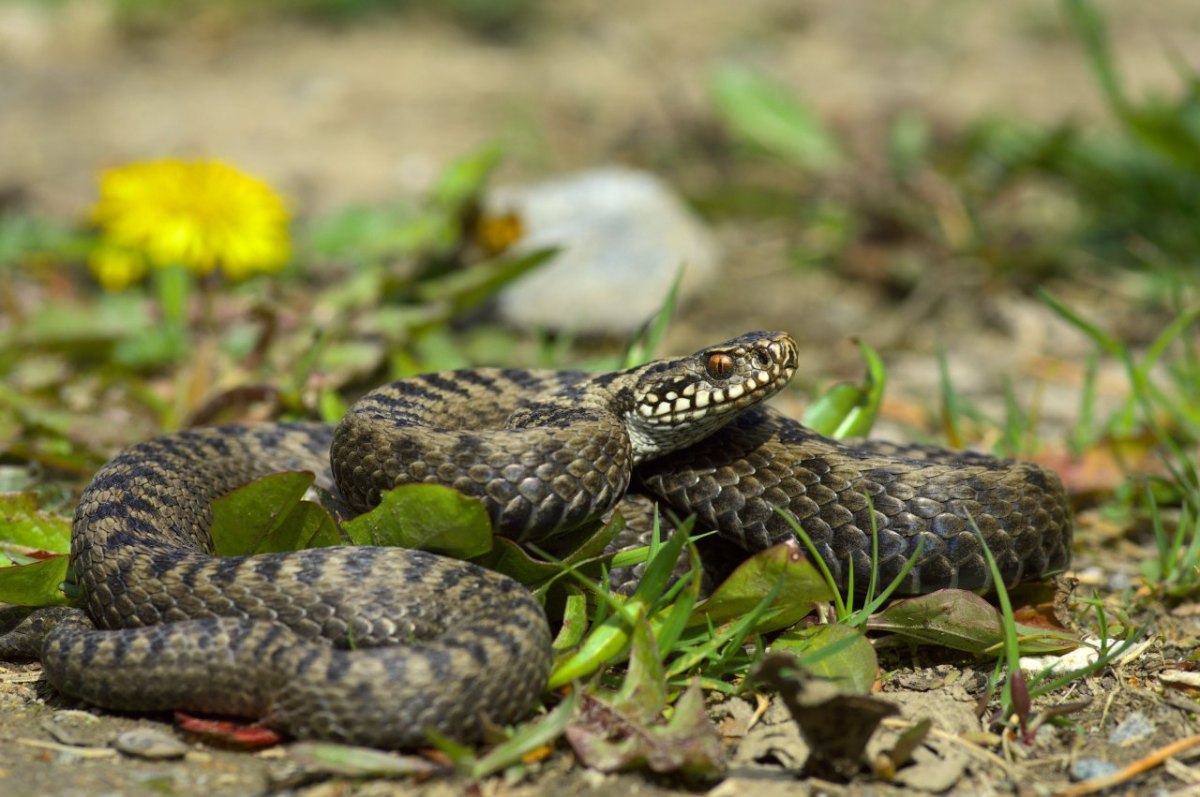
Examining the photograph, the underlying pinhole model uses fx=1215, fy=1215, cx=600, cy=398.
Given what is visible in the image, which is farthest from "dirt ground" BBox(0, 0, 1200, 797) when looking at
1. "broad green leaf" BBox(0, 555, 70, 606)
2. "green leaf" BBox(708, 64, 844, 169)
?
"green leaf" BBox(708, 64, 844, 169)

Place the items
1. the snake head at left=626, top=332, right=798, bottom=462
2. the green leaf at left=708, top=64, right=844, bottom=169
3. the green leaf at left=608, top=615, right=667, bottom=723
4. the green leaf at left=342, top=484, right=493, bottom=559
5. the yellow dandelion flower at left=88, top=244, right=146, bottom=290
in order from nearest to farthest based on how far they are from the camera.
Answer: the green leaf at left=608, top=615, right=667, bottom=723 < the green leaf at left=342, top=484, right=493, bottom=559 < the snake head at left=626, top=332, right=798, bottom=462 < the yellow dandelion flower at left=88, top=244, right=146, bottom=290 < the green leaf at left=708, top=64, right=844, bottom=169

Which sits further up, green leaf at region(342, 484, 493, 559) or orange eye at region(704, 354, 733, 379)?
orange eye at region(704, 354, 733, 379)

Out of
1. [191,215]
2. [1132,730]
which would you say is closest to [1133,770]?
[1132,730]

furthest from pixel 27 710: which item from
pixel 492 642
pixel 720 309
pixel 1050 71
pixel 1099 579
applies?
pixel 1050 71

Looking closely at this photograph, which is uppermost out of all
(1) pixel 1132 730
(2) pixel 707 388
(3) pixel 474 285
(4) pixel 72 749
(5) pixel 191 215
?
(5) pixel 191 215

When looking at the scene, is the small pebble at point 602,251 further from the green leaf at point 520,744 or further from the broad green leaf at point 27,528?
the green leaf at point 520,744

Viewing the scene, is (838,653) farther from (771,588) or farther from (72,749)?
(72,749)

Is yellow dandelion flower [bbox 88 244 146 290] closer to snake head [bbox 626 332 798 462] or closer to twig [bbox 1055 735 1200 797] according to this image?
snake head [bbox 626 332 798 462]
